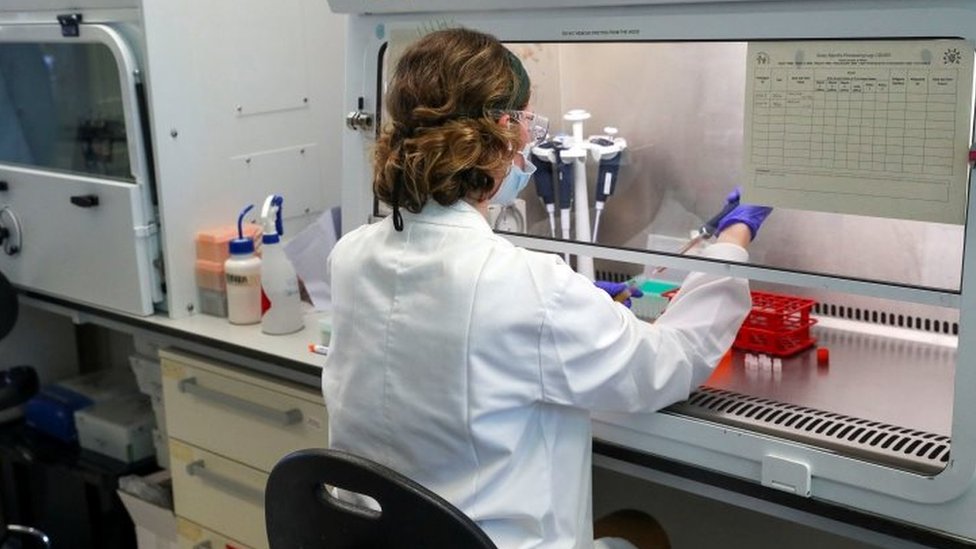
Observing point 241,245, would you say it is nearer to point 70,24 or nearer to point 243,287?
point 243,287

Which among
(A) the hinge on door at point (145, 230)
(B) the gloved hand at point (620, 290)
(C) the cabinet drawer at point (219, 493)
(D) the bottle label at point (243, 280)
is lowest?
(C) the cabinet drawer at point (219, 493)

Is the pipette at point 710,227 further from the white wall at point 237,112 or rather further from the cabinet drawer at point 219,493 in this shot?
the white wall at point 237,112

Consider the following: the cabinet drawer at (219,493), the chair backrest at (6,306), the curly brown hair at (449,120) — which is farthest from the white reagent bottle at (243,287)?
the curly brown hair at (449,120)

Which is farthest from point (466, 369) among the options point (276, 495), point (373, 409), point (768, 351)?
point (768, 351)

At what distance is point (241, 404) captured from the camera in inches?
82.1

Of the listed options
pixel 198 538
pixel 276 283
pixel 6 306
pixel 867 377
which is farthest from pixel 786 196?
pixel 6 306

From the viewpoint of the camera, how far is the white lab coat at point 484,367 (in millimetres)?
1289

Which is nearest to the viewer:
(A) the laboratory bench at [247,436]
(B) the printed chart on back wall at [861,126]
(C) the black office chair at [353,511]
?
(C) the black office chair at [353,511]

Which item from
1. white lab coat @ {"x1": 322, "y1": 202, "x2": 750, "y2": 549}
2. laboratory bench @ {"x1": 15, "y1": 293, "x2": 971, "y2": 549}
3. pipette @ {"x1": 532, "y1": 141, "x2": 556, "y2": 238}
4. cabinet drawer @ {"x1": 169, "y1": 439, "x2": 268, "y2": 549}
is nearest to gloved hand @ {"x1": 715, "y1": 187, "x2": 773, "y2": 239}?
white lab coat @ {"x1": 322, "y1": 202, "x2": 750, "y2": 549}

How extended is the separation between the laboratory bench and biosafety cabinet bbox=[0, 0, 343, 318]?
→ 0.17 metres

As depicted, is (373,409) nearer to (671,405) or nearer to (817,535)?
(671,405)

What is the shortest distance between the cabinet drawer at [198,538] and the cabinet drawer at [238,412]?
0.20 metres

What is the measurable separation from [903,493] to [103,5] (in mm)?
1840

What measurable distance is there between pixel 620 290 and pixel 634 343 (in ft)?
1.29
